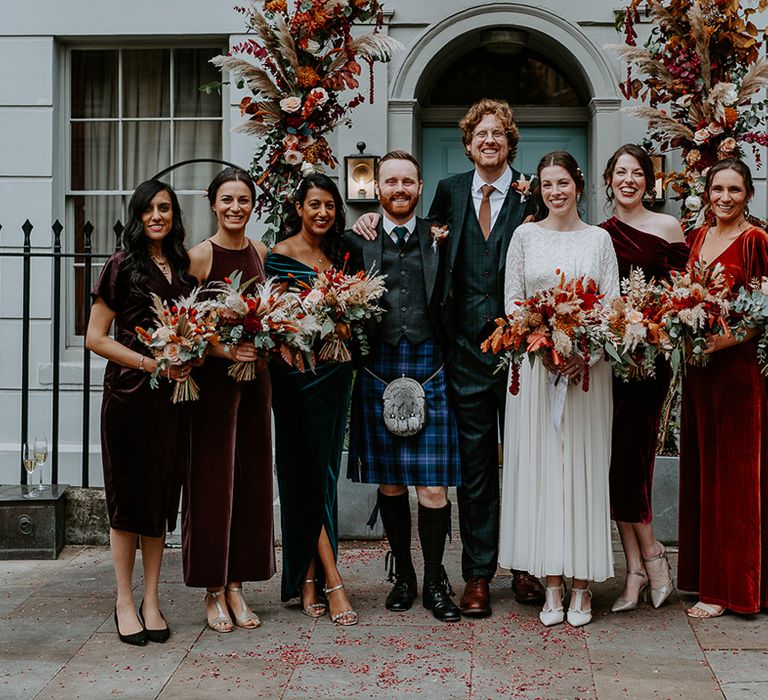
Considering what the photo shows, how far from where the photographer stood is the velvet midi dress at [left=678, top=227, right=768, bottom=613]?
5113mm

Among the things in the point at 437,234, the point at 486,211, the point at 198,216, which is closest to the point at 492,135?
the point at 486,211

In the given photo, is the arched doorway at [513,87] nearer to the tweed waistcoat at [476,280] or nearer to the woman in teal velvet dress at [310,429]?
the tweed waistcoat at [476,280]

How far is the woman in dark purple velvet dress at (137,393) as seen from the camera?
188 inches

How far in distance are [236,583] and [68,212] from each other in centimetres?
439

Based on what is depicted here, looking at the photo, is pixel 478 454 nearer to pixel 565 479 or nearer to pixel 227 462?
pixel 565 479

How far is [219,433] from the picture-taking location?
500cm

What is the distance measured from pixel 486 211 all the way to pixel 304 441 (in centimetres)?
144

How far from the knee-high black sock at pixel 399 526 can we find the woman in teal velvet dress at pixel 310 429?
282mm

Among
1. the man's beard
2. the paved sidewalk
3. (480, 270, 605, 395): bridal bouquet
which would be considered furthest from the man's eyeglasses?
the paved sidewalk

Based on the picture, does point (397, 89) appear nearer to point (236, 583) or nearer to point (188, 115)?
point (188, 115)

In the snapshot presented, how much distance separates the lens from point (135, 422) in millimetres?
4820

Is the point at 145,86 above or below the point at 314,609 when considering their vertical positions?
above

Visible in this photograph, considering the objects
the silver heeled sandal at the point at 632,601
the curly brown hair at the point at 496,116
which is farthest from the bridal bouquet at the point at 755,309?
the curly brown hair at the point at 496,116

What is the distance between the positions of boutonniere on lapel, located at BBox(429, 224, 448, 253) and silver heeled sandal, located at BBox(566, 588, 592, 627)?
5.77 ft
